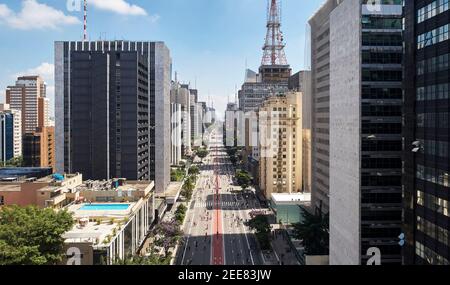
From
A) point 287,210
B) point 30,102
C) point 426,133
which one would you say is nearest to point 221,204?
point 287,210

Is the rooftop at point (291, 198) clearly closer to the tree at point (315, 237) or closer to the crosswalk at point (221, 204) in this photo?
the crosswalk at point (221, 204)

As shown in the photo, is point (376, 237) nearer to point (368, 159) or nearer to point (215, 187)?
point (368, 159)

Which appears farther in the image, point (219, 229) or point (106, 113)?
point (106, 113)

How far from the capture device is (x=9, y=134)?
112m

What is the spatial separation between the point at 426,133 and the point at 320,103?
3083 cm

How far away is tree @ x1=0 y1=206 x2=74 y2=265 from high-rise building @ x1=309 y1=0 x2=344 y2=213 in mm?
30517

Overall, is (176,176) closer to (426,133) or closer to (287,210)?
(287,210)

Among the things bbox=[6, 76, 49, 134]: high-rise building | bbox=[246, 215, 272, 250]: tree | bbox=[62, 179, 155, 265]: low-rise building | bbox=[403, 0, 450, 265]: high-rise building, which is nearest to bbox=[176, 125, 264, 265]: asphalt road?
bbox=[246, 215, 272, 250]: tree

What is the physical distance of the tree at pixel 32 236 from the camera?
22.8 meters

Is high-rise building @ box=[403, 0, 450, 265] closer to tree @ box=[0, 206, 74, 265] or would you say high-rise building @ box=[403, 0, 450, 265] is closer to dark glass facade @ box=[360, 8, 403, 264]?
dark glass facade @ box=[360, 8, 403, 264]

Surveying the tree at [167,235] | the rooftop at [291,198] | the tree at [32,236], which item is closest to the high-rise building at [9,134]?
the tree at [167,235]

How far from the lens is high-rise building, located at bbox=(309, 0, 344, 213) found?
4844 centimetres

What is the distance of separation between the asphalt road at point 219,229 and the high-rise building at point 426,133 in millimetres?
21847
